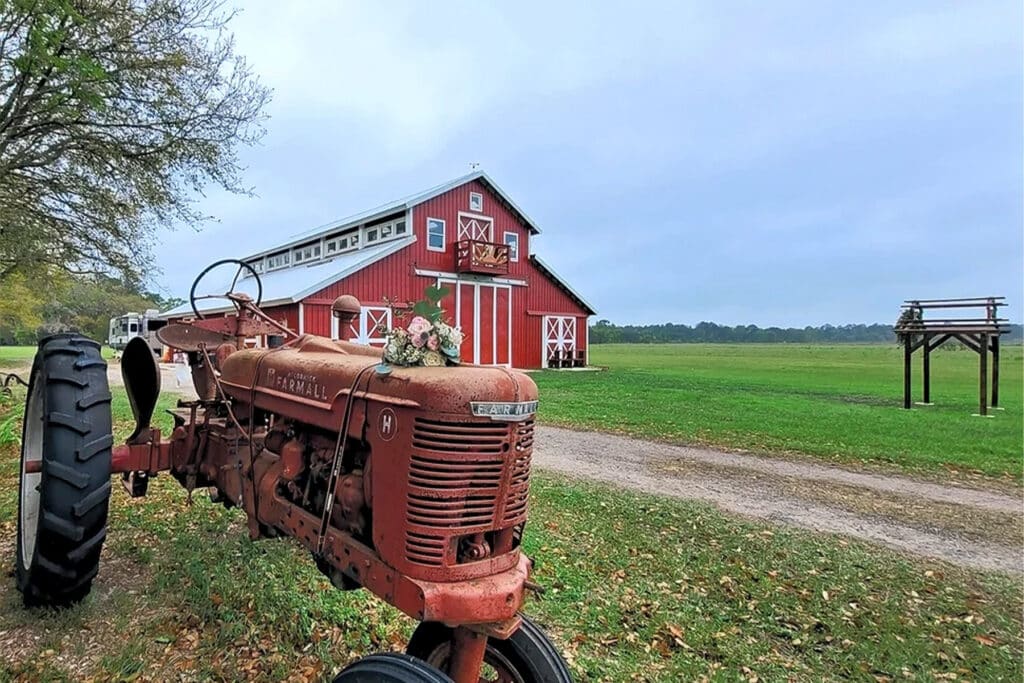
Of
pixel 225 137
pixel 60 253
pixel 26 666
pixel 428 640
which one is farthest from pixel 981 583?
pixel 60 253

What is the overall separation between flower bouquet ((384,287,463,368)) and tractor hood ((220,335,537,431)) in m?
0.05

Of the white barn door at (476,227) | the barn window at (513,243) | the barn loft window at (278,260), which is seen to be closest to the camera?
the white barn door at (476,227)

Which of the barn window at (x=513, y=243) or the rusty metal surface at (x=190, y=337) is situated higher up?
the barn window at (x=513, y=243)

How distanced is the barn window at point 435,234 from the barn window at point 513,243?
2993mm

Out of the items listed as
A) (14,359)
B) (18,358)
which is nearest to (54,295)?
(14,359)

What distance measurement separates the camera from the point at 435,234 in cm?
2170

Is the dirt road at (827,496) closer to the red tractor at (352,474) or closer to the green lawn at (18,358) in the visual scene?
the red tractor at (352,474)

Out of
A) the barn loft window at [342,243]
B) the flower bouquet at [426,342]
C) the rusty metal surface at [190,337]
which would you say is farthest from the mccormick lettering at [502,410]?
the barn loft window at [342,243]

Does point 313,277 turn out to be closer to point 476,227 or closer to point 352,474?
point 476,227

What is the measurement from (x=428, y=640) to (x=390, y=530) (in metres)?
0.50

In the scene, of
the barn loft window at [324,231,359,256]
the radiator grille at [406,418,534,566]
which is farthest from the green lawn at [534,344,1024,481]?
the barn loft window at [324,231,359,256]

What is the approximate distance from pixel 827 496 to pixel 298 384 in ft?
19.4

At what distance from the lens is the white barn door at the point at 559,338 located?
25.0 metres

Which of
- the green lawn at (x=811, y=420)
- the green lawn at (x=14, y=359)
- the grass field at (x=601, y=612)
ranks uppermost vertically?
the green lawn at (x=14, y=359)
